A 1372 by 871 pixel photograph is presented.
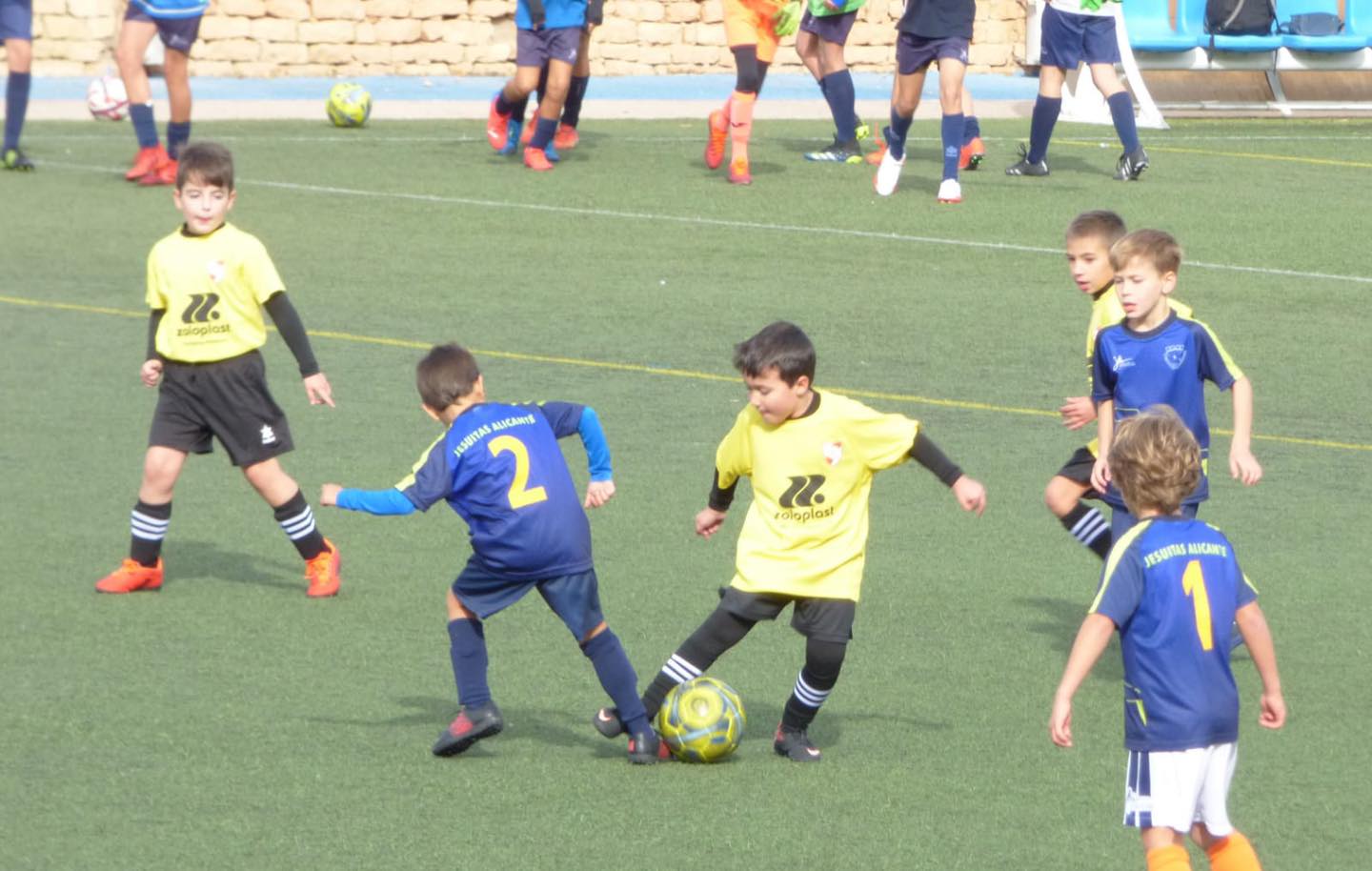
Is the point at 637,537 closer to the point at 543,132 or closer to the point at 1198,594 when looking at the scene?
the point at 1198,594

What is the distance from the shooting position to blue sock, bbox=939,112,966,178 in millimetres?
15141

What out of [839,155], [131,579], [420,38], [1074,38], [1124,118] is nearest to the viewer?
[131,579]

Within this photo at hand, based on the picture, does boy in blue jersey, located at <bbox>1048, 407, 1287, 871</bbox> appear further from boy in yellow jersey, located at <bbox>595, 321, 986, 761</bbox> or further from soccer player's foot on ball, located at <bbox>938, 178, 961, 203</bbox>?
soccer player's foot on ball, located at <bbox>938, 178, 961, 203</bbox>

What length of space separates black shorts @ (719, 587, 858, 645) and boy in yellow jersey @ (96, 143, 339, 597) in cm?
212

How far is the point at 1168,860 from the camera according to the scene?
4531 millimetres

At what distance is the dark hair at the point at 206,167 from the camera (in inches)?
287

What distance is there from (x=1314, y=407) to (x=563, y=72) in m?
7.45

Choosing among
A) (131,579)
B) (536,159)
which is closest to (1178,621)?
(131,579)

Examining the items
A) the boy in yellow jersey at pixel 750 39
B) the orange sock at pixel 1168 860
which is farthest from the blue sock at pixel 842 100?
the orange sock at pixel 1168 860

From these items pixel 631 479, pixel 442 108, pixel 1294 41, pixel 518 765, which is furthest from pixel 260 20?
pixel 518 765

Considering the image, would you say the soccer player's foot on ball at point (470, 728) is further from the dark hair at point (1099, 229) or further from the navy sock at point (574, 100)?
the navy sock at point (574, 100)

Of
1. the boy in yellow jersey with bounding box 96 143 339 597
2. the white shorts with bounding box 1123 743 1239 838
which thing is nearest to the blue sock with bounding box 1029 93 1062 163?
the boy in yellow jersey with bounding box 96 143 339 597

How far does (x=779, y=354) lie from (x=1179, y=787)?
166 centimetres

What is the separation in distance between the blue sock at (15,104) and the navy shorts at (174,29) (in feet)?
3.62
